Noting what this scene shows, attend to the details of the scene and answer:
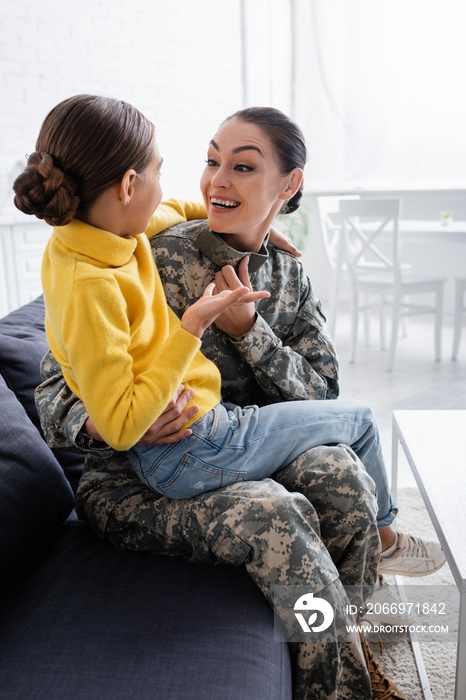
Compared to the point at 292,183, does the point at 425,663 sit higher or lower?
lower

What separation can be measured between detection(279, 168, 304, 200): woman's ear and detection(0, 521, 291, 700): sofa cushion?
83 cm

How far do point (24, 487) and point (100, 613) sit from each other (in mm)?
275

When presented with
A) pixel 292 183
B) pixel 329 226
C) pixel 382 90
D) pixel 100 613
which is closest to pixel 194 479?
pixel 100 613

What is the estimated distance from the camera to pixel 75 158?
1.07 meters

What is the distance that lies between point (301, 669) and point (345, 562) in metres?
0.24

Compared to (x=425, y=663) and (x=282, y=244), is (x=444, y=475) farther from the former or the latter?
(x=282, y=244)

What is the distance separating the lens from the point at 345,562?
1.26m

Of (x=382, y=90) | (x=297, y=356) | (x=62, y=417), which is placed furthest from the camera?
(x=382, y=90)

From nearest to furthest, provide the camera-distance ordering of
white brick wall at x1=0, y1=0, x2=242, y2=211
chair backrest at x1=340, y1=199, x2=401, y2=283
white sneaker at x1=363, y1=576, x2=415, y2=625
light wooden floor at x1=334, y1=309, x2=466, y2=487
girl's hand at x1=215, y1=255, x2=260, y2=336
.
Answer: girl's hand at x1=215, y1=255, x2=260, y2=336 → white sneaker at x1=363, y1=576, x2=415, y2=625 → light wooden floor at x1=334, y1=309, x2=466, y2=487 → white brick wall at x1=0, y1=0, x2=242, y2=211 → chair backrest at x1=340, y1=199, x2=401, y2=283

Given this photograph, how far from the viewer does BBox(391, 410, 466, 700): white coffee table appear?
3.53ft

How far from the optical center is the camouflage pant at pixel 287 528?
1071 mm

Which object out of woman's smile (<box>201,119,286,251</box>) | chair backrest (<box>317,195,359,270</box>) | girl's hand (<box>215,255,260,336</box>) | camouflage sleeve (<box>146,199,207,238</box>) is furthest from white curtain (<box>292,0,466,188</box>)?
girl's hand (<box>215,255,260,336</box>)

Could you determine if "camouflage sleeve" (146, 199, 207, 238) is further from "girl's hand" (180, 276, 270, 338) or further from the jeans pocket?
the jeans pocket

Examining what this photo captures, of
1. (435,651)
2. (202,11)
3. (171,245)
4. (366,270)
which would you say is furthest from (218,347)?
(202,11)
